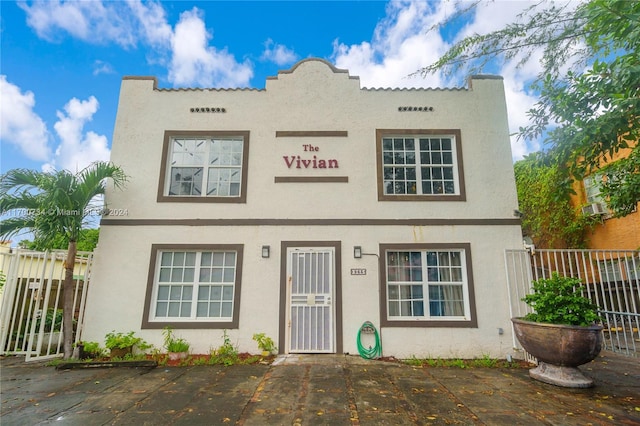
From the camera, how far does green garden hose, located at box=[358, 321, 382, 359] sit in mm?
6793

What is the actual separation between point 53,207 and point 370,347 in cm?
742

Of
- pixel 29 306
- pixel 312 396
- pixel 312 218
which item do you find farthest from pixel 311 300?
pixel 29 306

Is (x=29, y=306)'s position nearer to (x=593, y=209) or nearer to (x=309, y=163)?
(x=309, y=163)

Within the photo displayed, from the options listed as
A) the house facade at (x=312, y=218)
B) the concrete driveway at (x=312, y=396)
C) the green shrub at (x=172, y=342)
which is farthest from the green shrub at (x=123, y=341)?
the concrete driveway at (x=312, y=396)

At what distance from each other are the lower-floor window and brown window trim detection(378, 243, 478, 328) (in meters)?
0.02

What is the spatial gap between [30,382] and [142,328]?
191 centimetres

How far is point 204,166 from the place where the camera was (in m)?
8.05

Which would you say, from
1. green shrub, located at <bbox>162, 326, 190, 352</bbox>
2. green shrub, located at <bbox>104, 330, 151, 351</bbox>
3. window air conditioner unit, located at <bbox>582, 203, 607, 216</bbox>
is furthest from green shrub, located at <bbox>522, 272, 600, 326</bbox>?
window air conditioner unit, located at <bbox>582, 203, 607, 216</bbox>

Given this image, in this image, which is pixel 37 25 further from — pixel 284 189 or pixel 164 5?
pixel 284 189

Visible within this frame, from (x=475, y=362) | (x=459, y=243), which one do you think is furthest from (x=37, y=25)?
(x=475, y=362)

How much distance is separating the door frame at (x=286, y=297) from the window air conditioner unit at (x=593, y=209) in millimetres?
10596

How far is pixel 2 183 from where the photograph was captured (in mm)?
6727

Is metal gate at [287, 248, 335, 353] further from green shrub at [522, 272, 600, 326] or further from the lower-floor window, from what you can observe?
green shrub at [522, 272, 600, 326]

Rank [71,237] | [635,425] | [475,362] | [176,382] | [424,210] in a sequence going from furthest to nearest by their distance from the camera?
[424,210], [71,237], [475,362], [176,382], [635,425]
